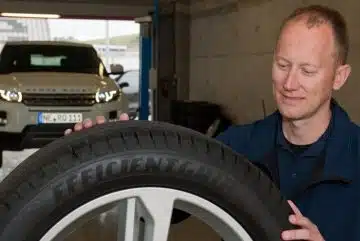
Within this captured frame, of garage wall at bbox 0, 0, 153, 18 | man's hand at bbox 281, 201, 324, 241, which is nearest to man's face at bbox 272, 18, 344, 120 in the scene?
man's hand at bbox 281, 201, 324, 241

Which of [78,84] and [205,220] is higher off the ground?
[205,220]

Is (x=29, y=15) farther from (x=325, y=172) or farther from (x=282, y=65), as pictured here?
(x=325, y=172)

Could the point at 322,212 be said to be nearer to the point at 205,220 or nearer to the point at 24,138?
the point at 205,220

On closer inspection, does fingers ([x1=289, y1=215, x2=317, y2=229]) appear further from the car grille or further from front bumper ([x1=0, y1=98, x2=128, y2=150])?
the car grille

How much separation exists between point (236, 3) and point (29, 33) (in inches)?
333

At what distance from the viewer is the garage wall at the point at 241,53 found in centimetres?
596

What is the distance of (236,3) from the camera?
9578 mm

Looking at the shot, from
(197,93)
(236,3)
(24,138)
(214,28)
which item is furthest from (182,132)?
(197,93)

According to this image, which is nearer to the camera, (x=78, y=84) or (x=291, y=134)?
(x=291, y=134)

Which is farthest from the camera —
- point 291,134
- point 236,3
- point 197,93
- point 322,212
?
point 197,93

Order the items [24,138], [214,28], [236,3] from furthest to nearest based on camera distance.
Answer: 1. [214,28]
2. [236,3]
3. [24,138]

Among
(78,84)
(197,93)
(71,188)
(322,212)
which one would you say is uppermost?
(71,188)

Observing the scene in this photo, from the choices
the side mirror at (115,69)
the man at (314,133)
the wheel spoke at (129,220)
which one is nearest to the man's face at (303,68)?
the man at (314,133)

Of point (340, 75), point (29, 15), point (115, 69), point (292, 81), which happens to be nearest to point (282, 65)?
point (292, 81)
